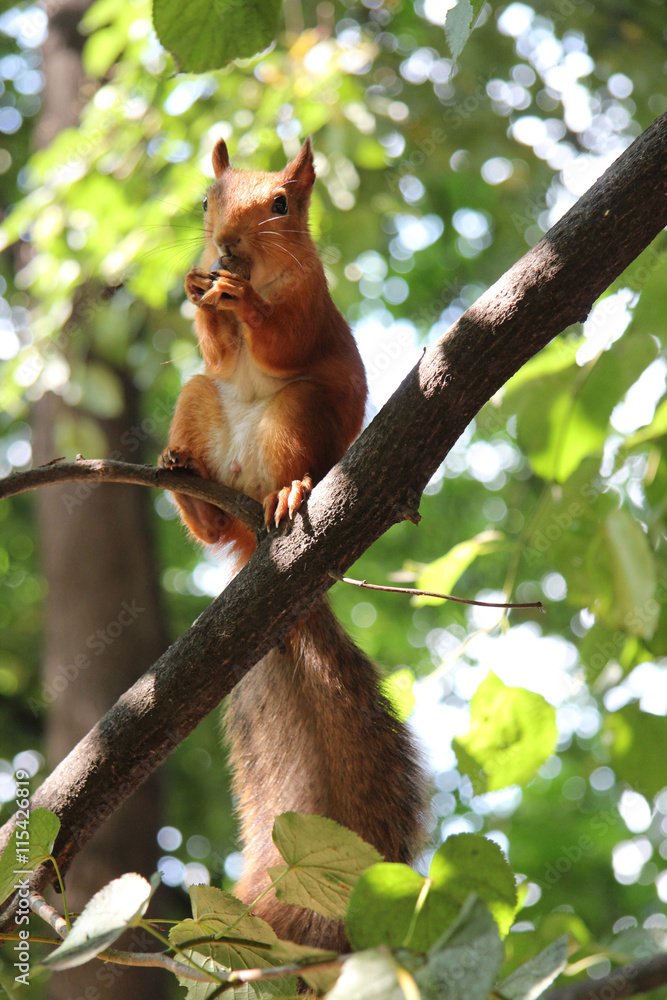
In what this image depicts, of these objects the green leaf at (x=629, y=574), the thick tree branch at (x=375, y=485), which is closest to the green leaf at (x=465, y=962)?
the thick tree branch at (x=375, y=485)

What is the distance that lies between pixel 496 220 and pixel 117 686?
84.3 inches

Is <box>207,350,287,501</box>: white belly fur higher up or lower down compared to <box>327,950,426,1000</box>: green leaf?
lower down

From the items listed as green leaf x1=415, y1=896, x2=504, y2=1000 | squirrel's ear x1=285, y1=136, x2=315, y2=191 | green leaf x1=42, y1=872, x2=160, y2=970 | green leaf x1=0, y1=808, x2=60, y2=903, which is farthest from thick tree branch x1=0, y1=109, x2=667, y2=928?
squirrel's ear x1=285, y1=136, x2=315, y2=191

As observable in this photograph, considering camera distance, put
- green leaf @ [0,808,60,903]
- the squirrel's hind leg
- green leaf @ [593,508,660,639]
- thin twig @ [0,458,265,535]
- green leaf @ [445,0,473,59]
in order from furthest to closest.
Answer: the squirrel's hind leg → green leaf @ [593,508,660,639] → thin twig @ [0,458,265,535] → green leaf @ [0,808,60,903] → green leaf @ [445,0,473,59]

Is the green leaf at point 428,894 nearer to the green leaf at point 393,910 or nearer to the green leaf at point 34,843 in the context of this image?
the green leaf at point 393,910

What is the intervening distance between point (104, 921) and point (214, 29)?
0.61 m

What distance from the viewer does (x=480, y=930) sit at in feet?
1.16

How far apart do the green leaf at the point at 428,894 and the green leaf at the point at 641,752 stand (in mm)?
501

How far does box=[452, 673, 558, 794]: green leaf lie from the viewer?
0.77m

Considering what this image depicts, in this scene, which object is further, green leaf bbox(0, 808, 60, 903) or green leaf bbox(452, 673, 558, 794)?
green leaf bbox(452, 673, 558, 794)

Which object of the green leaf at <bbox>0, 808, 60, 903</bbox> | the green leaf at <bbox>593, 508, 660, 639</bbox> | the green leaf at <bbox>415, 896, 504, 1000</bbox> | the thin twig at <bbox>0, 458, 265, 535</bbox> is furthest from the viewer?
the green leaf at <bbox>593, 508, 660, 639</bbox>

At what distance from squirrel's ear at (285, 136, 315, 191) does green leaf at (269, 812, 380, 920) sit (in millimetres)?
985

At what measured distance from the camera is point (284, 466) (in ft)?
3.29

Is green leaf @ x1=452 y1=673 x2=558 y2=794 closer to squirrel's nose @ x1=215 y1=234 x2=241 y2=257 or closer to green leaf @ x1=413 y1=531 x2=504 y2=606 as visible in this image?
green leaf @ x1=413 y1=531 x2=504 y2=606
